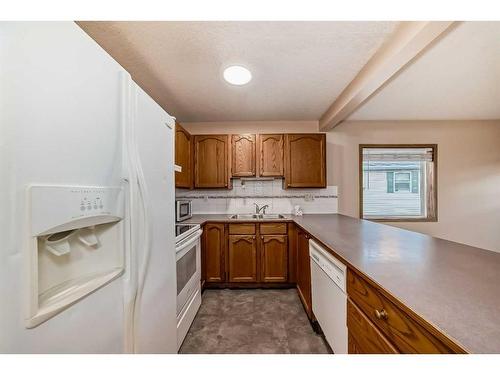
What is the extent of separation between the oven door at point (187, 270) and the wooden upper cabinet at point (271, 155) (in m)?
1.31

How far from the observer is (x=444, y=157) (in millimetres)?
3467

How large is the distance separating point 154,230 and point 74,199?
51cm

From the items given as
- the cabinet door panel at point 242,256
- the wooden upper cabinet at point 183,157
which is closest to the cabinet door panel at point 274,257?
the cabinet door panel at point 242,256

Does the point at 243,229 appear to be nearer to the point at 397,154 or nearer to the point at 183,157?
the point at 183,157

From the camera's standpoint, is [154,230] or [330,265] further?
[330,265]

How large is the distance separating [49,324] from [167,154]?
94cm

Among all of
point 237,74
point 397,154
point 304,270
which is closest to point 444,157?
point 397,154

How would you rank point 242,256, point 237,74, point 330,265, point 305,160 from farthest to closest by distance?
point 305,160, point 242,256, point 237,74, point 330,265

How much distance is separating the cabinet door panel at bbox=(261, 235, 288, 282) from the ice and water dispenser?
2051mm

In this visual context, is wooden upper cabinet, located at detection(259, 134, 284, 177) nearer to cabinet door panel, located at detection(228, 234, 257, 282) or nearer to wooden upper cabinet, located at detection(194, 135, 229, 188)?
wooden upper cabinet, located at detection(194, 135, 229, 188)

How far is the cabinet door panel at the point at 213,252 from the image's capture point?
2811 mm

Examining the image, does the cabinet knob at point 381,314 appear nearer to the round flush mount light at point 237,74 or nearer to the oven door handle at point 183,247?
the oven door handle at point 183,247
